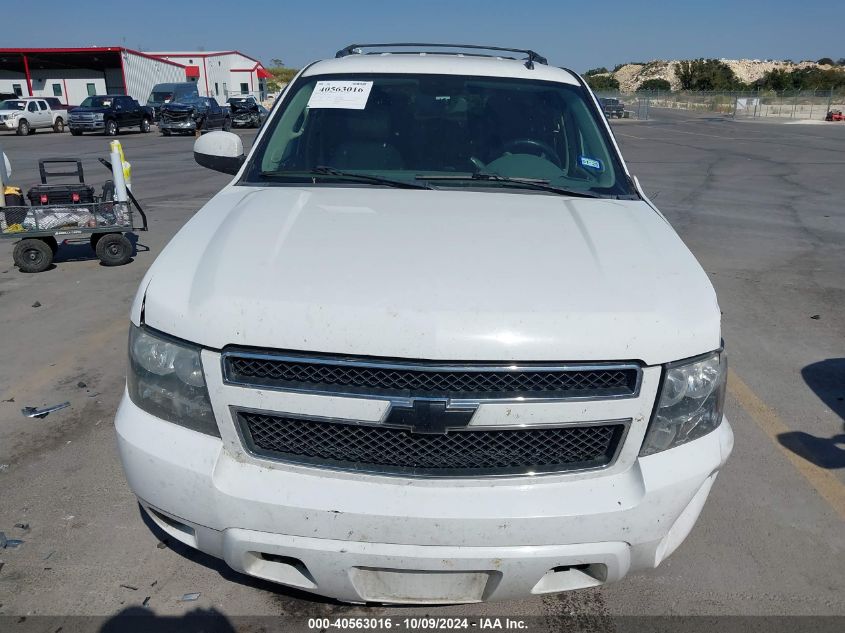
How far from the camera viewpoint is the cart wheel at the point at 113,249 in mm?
7637

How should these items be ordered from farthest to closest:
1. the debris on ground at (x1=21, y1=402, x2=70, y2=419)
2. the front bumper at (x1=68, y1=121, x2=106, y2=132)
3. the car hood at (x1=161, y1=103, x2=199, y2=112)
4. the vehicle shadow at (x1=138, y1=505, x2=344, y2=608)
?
the car hood at (x1=161, y1=103, x2=199, y2=112) < the front bumper at (x1=68, y1=121, x2=106, y2=132) < the debris on ground at (x1=21, y1=402, x2=70, y2=419) < the vehicle shadow at (x1=138, y1=505, x2=344, y2=608)

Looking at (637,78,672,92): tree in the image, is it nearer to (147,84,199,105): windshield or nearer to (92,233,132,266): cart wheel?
(147,84,199,105): windshield

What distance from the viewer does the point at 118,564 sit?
2.90m

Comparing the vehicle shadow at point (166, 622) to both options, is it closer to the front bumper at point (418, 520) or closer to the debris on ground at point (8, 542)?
the front bumper at point (418, 520)

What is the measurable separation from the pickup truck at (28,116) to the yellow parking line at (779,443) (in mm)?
33632

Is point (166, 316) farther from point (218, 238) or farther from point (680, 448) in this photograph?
point (680, 448)

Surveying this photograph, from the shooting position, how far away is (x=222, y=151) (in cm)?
392

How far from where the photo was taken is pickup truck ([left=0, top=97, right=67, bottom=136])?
3055cm

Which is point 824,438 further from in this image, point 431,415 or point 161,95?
point 161,95

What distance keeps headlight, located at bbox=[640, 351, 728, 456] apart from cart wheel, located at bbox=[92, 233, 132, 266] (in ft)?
22.5

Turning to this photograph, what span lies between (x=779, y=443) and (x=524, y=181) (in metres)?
2.16

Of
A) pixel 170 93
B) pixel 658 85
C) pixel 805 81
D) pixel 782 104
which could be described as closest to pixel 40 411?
pixel 170 93

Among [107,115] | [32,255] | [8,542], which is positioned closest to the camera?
[8,542]

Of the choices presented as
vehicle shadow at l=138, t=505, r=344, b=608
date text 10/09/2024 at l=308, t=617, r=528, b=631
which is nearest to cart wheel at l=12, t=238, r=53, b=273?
vehicle shadow at l=138, t=505, r=344, b=608
